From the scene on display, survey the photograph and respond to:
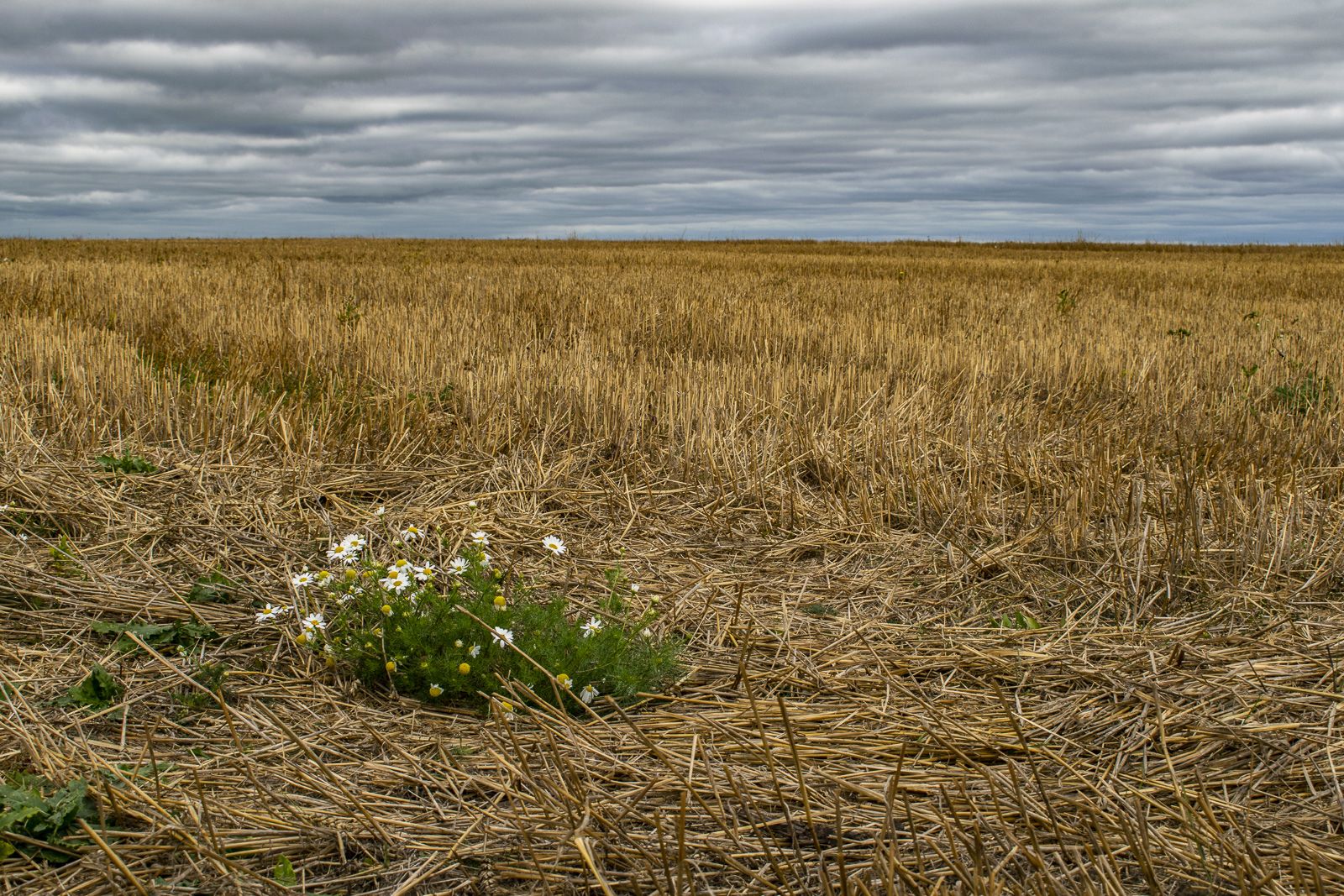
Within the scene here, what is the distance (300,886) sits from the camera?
6.39 ft

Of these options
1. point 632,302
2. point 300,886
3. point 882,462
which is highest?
point 632,302

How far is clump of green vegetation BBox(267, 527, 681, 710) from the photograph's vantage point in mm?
2760

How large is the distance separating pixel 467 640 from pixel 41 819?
111 centimetres

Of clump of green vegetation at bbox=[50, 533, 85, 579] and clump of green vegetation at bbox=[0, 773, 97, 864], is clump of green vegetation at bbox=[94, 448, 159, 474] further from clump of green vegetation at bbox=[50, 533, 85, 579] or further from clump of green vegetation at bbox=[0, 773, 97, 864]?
clump of green vegetation at bbox=[0, 773, 97, 864]

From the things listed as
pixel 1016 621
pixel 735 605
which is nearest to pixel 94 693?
pixel 735 605

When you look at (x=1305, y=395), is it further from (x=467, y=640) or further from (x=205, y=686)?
(x=205, y=686)

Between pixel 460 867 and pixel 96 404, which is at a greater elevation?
pixel 96 404

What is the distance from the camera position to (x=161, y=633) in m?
3.14

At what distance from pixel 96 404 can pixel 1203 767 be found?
5673 millimetres

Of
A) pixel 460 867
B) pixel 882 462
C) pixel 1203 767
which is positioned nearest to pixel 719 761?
pixel 460 867

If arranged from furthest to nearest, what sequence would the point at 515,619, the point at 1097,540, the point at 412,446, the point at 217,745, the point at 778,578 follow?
1. the point at 412,446
2. the point at 1097,540
3. the point at 778,578
4. the point at 515,619
5. the point at 217,745

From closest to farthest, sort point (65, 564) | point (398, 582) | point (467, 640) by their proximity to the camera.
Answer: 1. point (467, 640)
2. point (398, 582)
3. point (65, 564)

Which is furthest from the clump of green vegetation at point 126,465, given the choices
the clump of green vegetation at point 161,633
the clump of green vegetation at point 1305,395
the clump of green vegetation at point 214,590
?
the clump of green vegetation at point 1305,395

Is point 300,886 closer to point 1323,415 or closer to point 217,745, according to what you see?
point 217,745
